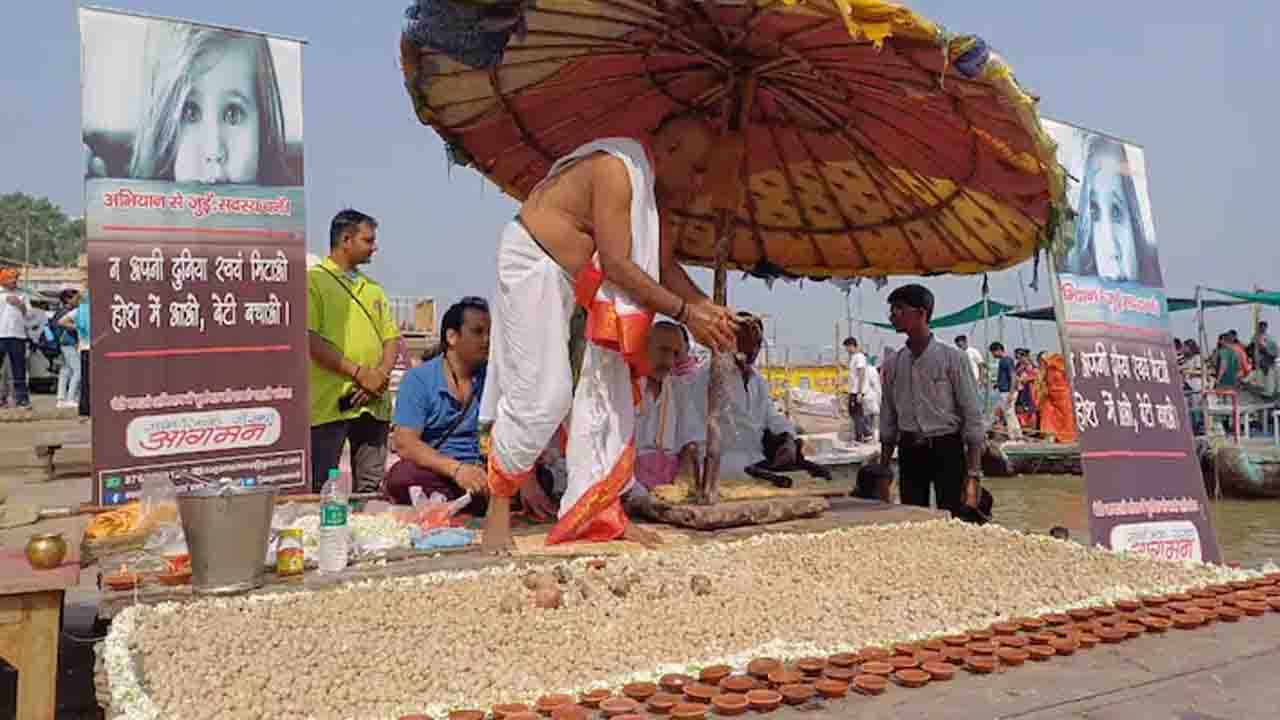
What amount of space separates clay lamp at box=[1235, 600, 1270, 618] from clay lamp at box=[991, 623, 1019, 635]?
2.46 feet

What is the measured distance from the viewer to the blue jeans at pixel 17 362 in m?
11.6

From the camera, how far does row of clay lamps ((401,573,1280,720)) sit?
199 centimetres

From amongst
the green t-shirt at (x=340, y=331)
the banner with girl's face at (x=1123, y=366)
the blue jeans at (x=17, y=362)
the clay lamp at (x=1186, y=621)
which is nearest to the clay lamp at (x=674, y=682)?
the clay lamp at (x=1186, y=621)

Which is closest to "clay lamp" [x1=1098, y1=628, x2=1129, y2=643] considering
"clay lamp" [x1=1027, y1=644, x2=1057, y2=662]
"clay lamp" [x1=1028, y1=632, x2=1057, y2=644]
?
"clay lamp" [x1=1028, y1=632, x2=1057, y2=644]

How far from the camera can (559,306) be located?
347 centimetres

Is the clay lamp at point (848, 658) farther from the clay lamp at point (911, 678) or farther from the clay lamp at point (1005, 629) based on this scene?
the clay lamp at point (1005, 629)

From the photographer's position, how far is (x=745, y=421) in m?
5.45

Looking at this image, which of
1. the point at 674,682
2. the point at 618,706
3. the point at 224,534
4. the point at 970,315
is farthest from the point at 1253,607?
the point at 970,315

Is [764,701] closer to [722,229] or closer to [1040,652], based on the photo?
[1040,652]

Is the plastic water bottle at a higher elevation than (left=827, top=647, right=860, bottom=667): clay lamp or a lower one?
higher

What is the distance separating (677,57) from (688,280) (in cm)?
96

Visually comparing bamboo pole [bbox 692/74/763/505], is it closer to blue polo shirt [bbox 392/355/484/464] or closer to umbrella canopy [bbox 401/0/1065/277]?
umbrella canopy [bbox 401/0/1065/277]

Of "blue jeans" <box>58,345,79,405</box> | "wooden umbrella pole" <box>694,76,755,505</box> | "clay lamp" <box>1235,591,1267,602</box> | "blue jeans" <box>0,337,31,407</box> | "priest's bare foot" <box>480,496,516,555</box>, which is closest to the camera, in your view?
"clay lamp" <box>1235,591,1267,602</box>

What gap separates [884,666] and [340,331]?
3.44 m
